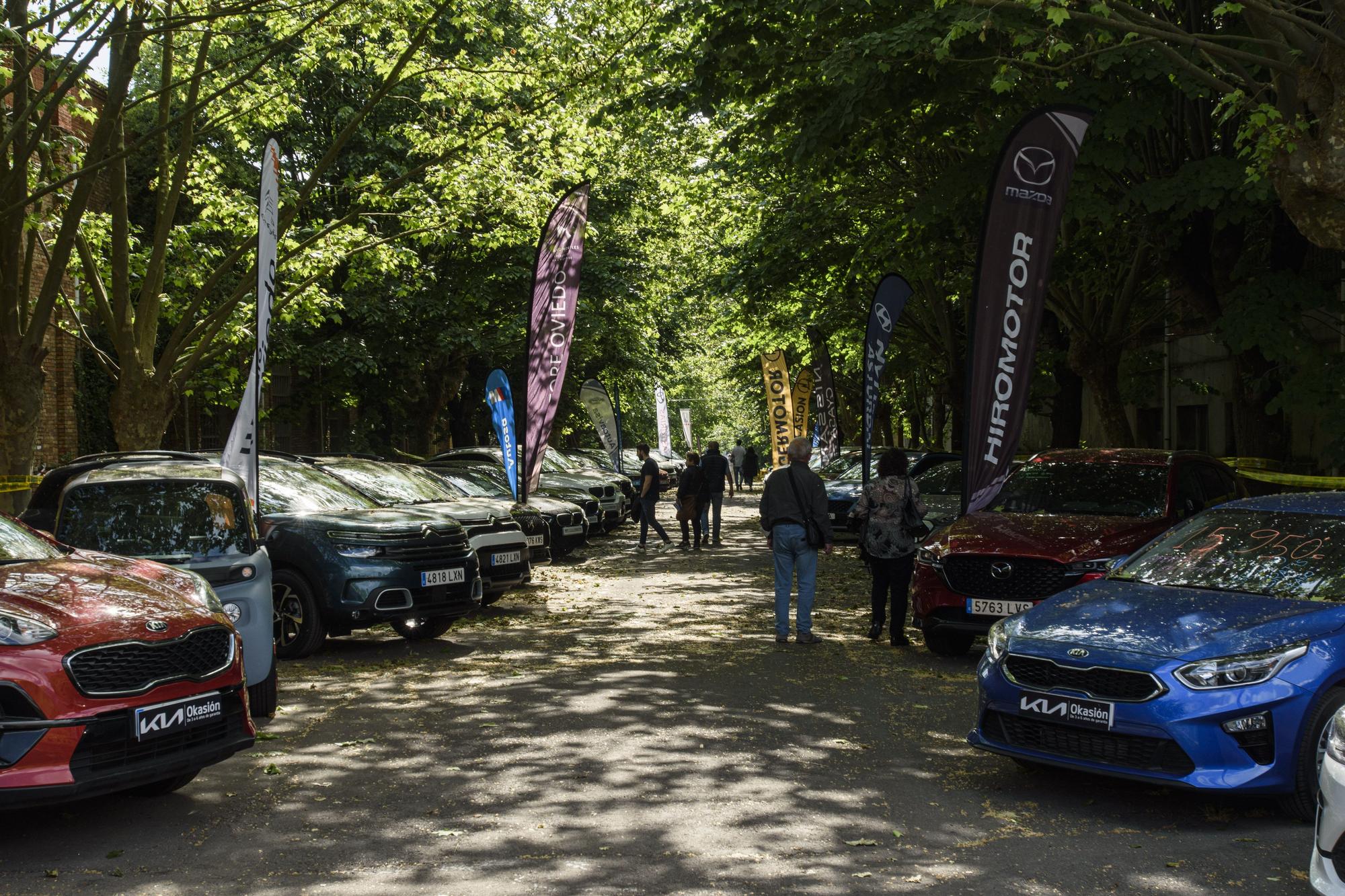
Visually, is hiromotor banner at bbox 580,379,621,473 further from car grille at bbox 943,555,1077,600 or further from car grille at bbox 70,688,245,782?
car grille at bbox 70,688,245,782

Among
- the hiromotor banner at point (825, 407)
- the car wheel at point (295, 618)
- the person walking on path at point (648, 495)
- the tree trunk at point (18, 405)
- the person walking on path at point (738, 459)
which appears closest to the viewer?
the car wheel at point (295, 618)

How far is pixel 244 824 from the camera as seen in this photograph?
20.2 ft

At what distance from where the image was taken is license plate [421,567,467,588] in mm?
11484

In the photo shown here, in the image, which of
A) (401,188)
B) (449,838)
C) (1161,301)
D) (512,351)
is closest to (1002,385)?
(449,838)

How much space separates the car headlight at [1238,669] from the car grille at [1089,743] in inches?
12.5

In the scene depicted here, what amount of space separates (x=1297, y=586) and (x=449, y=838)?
436 centimetres

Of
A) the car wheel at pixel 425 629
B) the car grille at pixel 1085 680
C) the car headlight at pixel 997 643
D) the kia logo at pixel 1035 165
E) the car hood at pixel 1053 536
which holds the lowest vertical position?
the car wheel at pixel 425 629

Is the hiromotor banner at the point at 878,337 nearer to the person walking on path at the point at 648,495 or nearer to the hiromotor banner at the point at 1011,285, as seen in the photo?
the hiromotor banner at the point at 1011,285

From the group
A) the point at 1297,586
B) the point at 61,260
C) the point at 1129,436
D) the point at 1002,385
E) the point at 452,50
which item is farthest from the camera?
the point at 452,50

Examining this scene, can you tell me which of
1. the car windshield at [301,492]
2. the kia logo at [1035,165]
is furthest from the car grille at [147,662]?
the kia logo at [1035,165]

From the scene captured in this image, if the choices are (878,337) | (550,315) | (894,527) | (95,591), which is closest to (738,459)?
(878,337)

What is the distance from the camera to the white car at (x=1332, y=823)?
4.50 m

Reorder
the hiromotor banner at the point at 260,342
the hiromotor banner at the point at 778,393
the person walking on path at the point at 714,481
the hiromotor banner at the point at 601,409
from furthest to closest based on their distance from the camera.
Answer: the hiromotor banner at the point at 601,409, the hiromotor banner at the point at 778,393, the person walking on path at the point at 714,481, the hiromotor banner at the point at 260,342

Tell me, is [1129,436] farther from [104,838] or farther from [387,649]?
[104,838]
